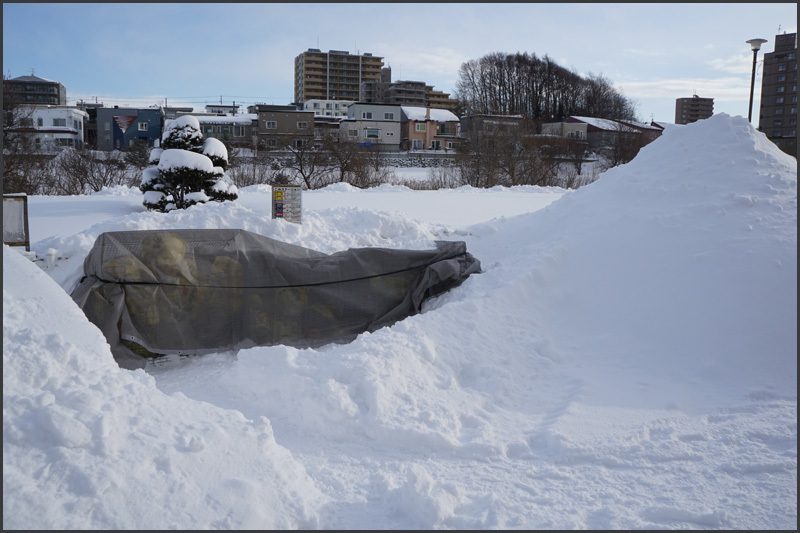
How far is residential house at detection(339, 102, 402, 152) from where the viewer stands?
190 feet

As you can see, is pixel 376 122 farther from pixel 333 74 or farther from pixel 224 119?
pixel 333 74

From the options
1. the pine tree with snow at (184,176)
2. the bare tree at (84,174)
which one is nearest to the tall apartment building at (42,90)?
the bare tree at (84,174)

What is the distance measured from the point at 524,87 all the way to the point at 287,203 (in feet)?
238

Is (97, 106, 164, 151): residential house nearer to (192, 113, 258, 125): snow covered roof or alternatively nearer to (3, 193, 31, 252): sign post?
(192, 113, 258, 125): snow covered roof

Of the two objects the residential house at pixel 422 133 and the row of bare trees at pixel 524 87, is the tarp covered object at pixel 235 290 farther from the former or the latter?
the row of bare trees at pixel 524 87

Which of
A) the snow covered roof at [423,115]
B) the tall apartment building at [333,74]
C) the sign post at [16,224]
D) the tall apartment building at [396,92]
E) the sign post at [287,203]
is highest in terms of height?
the tall apartment building at [333,74]

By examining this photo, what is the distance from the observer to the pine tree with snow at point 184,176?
13.8m

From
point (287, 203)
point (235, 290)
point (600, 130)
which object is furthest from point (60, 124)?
point (235, 290)

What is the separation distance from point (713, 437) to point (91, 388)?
166 inches

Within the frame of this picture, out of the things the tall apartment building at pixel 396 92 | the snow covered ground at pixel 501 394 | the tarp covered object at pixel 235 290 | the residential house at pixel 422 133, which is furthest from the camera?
the tall apartment building at pixel 396 92

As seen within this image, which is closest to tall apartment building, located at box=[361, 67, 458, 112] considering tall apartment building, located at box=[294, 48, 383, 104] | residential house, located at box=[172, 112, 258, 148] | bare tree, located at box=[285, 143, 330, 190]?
tall apartment building, located at box=[294, 48, 383, 104]

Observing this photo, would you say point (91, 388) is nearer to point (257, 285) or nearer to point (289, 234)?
point (257, 285)

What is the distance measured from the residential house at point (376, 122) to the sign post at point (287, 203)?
49.3m

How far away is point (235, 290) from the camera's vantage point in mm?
6516
